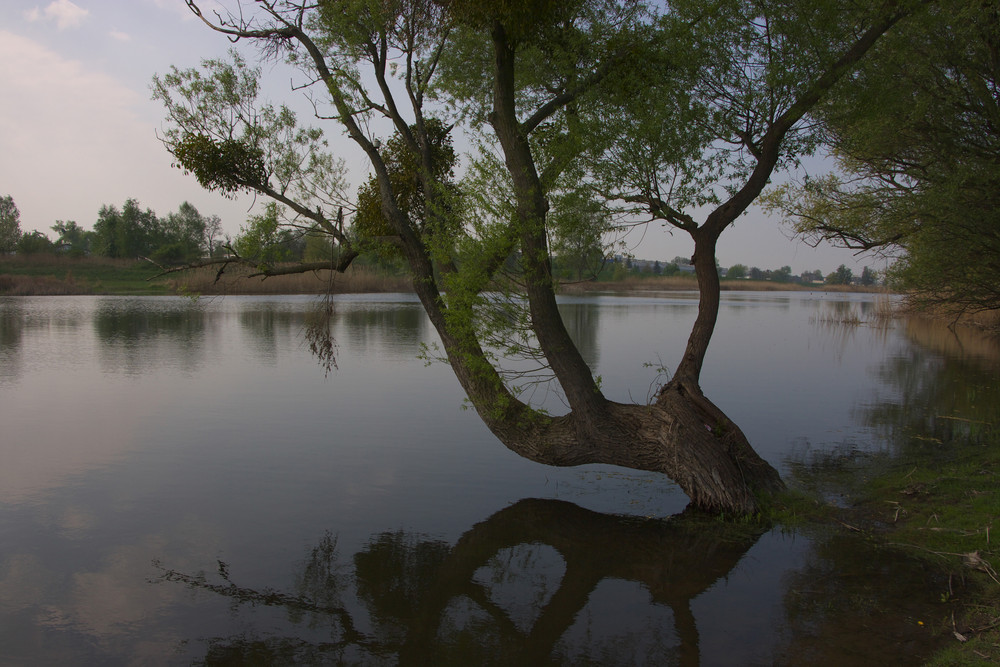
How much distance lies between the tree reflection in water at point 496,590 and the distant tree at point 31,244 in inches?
2633

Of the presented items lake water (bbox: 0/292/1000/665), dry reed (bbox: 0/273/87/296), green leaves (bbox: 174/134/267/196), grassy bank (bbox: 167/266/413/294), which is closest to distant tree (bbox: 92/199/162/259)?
dry reed (bbox: 0/273/87/296)

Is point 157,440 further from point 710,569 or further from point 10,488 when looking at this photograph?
point 710,569

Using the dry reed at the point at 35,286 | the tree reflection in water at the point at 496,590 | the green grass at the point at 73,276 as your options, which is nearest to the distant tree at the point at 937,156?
the tree reflection in water at the point at 496,590

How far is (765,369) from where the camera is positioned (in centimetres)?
2106

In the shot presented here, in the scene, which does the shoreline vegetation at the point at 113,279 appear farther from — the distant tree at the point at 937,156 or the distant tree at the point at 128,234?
the distant tree at the point at 937,156

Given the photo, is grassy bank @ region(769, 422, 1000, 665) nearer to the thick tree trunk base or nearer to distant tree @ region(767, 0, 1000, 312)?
the thick tree trunk base

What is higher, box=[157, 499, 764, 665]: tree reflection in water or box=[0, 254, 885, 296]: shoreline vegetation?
box=[0, 254, 885, 296]: shoreline vegetation

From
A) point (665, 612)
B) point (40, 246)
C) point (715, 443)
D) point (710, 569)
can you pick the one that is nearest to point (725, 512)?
point (715, 443)

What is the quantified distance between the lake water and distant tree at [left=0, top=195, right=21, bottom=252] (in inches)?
2092

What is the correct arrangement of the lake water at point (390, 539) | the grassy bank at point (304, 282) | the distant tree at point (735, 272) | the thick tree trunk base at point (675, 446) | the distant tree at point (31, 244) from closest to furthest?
the lake water at point (390, 539)
the thick tree trunk base at point (675, 446)
the grassy bank at point (304, 282)
the distant tree at point (31, 244)
the distant tree at point (735, 272)

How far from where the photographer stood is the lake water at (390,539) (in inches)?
236

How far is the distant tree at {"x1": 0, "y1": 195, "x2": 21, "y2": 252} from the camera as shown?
60.8 meters

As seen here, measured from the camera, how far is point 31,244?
60.7 metres

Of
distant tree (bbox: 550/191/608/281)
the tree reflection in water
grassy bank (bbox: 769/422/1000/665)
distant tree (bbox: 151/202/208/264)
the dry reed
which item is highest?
distant tree (bbox: 151/202/208/264)
